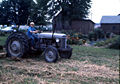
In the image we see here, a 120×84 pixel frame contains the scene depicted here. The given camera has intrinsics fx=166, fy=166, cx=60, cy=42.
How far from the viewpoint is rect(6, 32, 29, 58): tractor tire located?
7191 mm

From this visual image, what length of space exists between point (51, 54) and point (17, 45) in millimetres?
1749

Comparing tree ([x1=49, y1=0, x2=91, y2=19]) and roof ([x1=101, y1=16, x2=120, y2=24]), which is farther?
roof ([x1=101, y1=16, x2=120, y2=24])

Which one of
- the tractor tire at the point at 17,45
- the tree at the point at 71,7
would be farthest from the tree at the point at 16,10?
the tractor tire at the point at 17,45

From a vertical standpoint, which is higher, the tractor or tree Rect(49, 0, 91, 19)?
tree Rect(49, 0, 91, 19)

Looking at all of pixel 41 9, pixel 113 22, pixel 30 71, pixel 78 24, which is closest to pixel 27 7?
pixel 41 9

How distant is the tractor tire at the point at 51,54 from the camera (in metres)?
6.70

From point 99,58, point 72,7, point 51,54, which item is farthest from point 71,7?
point 51,54

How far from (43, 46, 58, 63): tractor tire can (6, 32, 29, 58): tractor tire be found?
941mm

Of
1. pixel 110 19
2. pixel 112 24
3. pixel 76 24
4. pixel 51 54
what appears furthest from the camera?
pixel 110 19

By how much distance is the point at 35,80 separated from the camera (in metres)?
4.29

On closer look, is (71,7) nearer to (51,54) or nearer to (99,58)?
(99,58)

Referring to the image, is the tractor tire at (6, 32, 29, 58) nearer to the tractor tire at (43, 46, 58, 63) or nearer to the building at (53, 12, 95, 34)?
the tractor tire at (43, 46, 58, 63)

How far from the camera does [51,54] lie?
22.4 feet

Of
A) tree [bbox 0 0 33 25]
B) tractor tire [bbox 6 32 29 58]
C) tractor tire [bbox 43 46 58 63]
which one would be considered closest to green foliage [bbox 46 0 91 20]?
tree [bbox 0 0 33 25]
